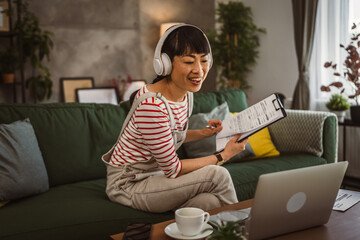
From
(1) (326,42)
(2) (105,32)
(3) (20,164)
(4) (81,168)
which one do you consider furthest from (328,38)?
Answer: (3) (20,164)

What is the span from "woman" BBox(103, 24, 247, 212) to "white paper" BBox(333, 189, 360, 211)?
1.27ft

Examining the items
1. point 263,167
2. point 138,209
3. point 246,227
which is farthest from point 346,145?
point 246,227

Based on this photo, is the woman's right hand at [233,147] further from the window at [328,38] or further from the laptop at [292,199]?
the window at [328,38]

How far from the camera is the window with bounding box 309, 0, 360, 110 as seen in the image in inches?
140

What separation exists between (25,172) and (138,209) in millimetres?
555

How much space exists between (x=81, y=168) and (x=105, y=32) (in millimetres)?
3108

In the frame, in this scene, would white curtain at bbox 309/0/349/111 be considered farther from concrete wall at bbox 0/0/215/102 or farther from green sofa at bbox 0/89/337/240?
concrete wall at bbox 0/0/215/102

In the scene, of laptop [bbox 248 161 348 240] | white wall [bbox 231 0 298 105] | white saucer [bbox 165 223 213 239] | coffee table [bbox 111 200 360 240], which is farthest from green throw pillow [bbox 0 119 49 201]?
white wall [bbox 231 0 298 105]

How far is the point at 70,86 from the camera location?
4621 mm

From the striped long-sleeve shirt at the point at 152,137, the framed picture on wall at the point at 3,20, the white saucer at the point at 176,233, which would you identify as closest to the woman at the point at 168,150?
the striped long-sleeve shirt at the point at 152,137

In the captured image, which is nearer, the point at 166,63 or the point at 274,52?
the point at 166,63

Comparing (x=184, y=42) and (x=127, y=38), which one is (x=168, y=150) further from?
(x=127, y=38)

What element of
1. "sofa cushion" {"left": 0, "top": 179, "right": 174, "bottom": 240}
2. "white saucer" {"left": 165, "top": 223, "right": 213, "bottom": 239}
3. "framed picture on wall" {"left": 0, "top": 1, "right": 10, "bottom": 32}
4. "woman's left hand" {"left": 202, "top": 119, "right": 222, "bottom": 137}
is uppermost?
"framed picture on wall" {"left": 0, "top": 1, "right": 10, "bottom": 32}

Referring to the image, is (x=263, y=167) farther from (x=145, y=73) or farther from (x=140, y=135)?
(x=145, y=73)
